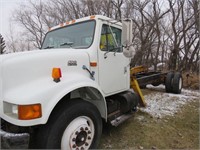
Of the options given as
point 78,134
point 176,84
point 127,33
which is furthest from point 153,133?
point 176,84

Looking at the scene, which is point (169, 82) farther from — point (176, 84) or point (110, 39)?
point (110, 39)

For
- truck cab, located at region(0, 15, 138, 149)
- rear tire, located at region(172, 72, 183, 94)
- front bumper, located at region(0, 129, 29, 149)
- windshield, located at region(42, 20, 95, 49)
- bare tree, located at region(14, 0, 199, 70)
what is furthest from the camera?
bare tree, located at region(14, 0, 199, 70)

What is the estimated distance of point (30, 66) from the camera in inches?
85.1

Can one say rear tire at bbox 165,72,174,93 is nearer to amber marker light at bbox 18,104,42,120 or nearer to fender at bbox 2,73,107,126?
fender at bbox 2,73,107,126

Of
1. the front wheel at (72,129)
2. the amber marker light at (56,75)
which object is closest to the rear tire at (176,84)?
the front wheel at (72,129)

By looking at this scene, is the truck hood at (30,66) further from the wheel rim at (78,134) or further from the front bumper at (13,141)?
the wheel rim at (78,134)

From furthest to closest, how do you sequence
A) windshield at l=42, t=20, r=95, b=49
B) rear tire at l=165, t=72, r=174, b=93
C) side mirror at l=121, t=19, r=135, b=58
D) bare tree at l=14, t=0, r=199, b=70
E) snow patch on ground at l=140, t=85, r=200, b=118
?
bare tree at l=14, t=0, r=199, b=70 < rear tire at l=165, t=72, r=174, b=93 < snow patch on ground at l=140, t=85, r=200, b=118 < windshield at l=42, t=20, r=95, b=49 < side mirror at l=121, t=19, r=135, b=58

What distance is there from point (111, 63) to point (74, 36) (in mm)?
852

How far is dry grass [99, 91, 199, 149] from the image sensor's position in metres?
3.14

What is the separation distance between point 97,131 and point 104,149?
50 centimetres

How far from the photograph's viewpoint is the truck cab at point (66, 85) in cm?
200

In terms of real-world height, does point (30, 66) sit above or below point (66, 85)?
above

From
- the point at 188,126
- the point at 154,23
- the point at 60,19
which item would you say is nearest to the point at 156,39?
the point at 154,23

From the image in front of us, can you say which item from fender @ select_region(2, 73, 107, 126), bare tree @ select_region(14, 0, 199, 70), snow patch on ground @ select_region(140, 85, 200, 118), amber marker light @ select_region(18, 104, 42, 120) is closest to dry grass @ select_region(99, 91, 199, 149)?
snow patch on ground @ select_region(140, 85, 200, 118)
